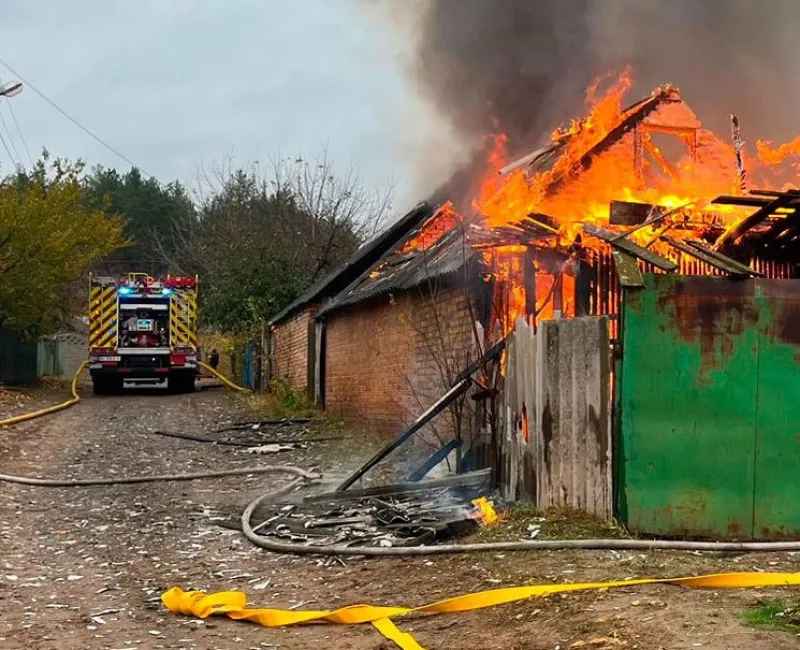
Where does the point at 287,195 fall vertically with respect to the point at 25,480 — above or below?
above

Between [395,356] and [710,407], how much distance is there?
683cm

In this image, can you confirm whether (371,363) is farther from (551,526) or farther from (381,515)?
(551,526)

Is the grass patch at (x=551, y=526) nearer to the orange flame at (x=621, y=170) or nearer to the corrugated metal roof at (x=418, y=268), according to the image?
the orange flame at (x=621, y=170)

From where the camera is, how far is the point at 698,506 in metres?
5.61

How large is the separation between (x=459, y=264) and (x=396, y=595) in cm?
454

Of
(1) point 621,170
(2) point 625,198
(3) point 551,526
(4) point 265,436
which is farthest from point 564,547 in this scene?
(4) point 265,436

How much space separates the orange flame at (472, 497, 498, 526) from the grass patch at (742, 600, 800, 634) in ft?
8.37

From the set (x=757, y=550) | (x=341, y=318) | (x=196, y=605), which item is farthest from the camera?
(x=341, y=318)

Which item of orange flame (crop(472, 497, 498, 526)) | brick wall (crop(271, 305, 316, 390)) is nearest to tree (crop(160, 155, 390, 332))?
brick wall (crop(271, 305, 316, 390))

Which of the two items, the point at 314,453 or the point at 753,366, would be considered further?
the point at 314,453

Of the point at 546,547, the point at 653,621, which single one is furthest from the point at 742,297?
the point at 653,621

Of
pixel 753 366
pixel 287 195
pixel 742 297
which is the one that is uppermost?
pixel 287 195

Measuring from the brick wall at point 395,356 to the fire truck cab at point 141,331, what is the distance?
8304mm

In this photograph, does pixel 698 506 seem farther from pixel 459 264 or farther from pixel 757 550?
pixel 459 264
